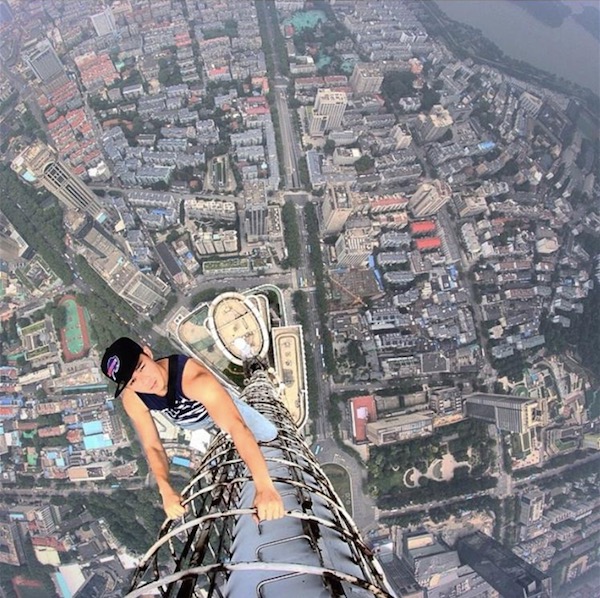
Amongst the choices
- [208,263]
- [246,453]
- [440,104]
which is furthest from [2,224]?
[440,104]

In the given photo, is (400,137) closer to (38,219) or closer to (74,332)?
(38,219)

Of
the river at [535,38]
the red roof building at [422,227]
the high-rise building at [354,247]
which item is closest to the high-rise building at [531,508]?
the high-rise building at [354,247]

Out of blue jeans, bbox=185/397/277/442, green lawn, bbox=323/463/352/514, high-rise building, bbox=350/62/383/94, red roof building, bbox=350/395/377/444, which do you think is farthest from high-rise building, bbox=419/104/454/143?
blue jeans, bbox=185/397/277/442

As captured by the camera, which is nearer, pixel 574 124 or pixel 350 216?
Answer: pixel 350 216

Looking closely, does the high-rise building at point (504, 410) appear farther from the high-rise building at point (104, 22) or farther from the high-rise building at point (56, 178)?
Result: the high-rise building at point (104, 22)

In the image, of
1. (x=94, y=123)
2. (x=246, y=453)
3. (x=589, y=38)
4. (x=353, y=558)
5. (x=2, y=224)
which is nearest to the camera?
(x=353, y=558)

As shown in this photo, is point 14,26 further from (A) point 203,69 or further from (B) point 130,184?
(B) point 130,184

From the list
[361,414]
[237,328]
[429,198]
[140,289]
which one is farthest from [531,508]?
[140,289]
